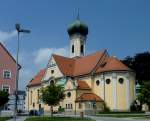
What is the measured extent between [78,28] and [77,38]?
3.37 metres

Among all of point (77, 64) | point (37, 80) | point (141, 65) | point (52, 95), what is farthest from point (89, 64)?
point (52, 95)

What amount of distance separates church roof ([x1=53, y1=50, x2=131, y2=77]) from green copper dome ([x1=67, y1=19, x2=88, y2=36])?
9.89 meters

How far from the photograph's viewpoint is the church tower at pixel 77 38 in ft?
342

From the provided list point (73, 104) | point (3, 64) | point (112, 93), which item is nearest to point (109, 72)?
point (112, 93)

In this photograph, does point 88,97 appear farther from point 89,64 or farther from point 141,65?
point 141,65

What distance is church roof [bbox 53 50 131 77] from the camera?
8132 cm

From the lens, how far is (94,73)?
278 ft

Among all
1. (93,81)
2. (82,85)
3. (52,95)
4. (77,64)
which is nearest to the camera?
(52,95)

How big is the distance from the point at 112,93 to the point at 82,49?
28.6 metres

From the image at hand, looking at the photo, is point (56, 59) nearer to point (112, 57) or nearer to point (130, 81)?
point (112, 57)

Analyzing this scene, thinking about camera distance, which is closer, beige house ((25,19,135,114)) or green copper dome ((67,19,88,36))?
beige house ((25,19,135,114))

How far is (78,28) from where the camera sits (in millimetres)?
105438

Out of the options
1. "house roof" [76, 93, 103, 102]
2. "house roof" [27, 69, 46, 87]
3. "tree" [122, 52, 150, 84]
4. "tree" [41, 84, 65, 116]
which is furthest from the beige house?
"tree" [41, 84, 65, 116]

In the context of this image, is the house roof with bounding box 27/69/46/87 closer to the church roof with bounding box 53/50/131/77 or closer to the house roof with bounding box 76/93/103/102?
the church roof with bounding box 53/50/131/77
